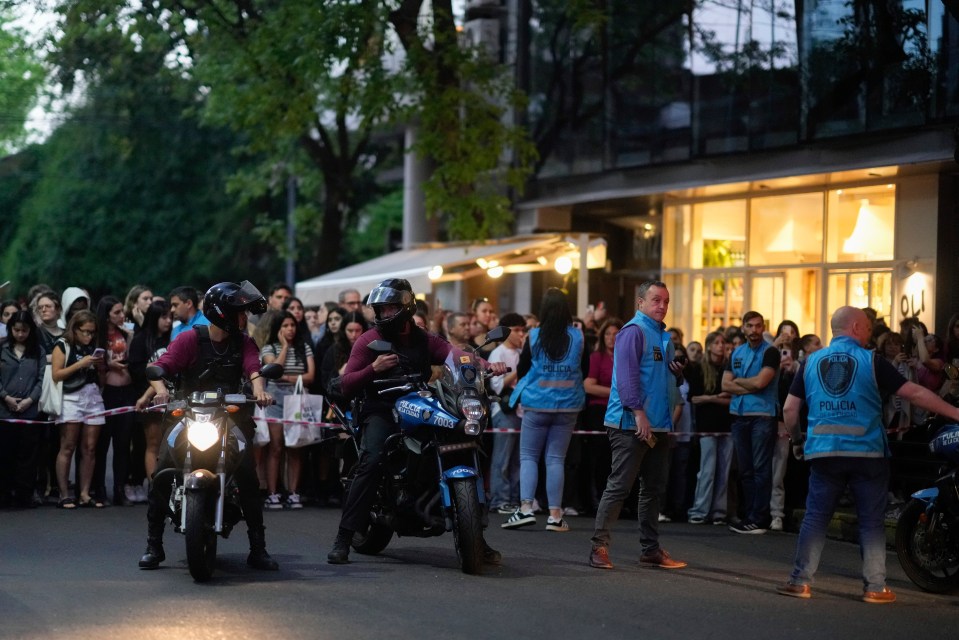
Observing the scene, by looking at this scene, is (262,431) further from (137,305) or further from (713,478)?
(713,478)

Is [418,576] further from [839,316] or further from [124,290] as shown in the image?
[124,290]

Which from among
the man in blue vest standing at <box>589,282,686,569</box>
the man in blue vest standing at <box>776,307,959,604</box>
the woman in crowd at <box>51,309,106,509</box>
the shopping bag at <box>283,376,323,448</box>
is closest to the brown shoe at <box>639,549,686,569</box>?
the man in blue vest standing at <box>589,282,686,569</box>

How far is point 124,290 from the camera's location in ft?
150

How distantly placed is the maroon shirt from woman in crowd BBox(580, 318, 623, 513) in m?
5.13

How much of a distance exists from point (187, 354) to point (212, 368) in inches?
7.4

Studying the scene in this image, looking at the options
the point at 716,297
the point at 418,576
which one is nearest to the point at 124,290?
the point at 716,297

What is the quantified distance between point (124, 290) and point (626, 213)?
2298 centimetres

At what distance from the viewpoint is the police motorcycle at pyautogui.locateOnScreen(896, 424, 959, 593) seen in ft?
32.5

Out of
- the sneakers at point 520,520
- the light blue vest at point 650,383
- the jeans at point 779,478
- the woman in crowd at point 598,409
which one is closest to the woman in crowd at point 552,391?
the sneakers at point 520,520

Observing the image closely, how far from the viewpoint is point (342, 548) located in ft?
34.2

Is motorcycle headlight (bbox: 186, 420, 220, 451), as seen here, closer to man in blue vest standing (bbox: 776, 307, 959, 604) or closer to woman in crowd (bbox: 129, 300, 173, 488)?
man in blue vest standing (bbox: 776, 307, 959, 604)

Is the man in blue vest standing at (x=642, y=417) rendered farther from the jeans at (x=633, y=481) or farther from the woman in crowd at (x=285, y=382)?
the woman in crowd at (x=285, y=382)

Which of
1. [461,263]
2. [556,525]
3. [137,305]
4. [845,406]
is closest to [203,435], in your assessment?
[845,406]

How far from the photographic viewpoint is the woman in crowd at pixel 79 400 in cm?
1441
